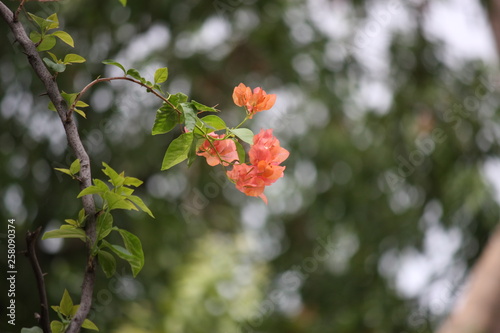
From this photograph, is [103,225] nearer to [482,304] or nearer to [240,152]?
[240,152]

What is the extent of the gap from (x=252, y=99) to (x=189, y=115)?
0.09m

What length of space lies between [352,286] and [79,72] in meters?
1.76

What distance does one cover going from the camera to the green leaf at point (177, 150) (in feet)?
1.78

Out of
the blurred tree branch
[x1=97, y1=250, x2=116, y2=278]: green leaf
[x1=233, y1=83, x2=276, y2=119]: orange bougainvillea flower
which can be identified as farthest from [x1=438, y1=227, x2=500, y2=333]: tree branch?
[x1=97, y1=250, x2=116, y2=278]: green leaf

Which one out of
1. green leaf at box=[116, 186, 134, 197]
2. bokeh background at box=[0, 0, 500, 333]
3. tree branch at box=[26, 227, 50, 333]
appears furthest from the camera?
bokeh background at box=[0, 0, 500, 333]

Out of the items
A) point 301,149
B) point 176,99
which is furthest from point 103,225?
point 301,149

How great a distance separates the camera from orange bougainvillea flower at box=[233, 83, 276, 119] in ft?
2.00

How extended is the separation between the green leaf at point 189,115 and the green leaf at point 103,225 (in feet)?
0.32

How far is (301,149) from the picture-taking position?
319 cm

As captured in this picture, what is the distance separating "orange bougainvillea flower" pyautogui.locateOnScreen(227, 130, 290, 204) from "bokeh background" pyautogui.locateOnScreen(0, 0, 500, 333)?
5.40ft

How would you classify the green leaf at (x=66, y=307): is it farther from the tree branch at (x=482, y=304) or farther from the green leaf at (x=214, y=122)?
the tree branch at (x=482, y=304)

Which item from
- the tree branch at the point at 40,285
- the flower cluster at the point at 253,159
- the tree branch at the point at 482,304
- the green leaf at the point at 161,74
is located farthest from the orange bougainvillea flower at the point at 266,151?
the tree branch at the point at 482,304

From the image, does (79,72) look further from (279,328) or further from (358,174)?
(279,328)

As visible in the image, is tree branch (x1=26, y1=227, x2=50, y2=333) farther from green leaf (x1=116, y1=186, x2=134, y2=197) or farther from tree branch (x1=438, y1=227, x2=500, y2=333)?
tree branch (x1=438, y1=227, x2=500, y2=333)
